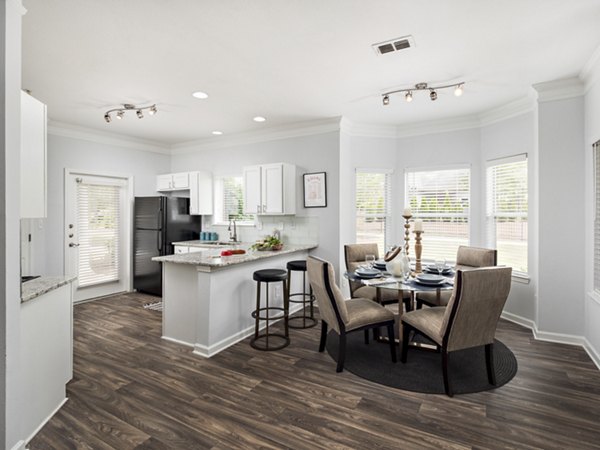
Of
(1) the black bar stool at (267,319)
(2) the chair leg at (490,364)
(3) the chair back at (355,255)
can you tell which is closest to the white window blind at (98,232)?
(1) the black bar stool at (267,319)

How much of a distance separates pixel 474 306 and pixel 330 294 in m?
1.11

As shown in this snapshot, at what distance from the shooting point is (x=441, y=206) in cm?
482

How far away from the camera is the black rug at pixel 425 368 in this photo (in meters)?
2.58

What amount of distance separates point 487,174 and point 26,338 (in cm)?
509

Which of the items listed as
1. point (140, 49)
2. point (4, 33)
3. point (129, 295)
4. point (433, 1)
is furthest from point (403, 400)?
point (129, 295)

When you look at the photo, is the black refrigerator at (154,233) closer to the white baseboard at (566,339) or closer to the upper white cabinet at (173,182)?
the upper white cabinet at (173,182)

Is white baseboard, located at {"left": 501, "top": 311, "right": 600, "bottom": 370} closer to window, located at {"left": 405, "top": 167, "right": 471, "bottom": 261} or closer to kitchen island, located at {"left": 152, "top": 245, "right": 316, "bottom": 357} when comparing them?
window, located at {"left": 405, "top": 167, "right": 471, "bottom": 261}

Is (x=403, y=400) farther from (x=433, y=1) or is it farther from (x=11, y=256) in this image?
(x=433, y=1)

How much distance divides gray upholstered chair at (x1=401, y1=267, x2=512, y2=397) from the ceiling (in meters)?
1.83

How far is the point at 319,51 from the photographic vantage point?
2738mm

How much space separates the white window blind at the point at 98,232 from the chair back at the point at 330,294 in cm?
414

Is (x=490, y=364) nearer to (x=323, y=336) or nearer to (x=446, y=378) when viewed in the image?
(x=446, y=378)

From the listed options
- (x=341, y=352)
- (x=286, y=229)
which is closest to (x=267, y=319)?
(x=341, y=352)

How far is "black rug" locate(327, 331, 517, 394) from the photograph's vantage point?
2.58m
